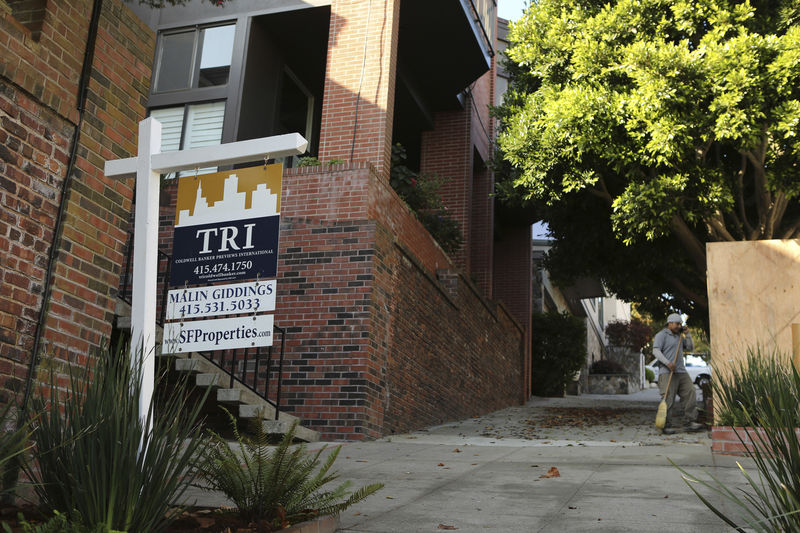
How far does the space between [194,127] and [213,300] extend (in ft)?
29.8

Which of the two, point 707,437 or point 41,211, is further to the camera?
point 707,437

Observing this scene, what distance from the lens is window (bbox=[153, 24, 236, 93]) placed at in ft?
44.5

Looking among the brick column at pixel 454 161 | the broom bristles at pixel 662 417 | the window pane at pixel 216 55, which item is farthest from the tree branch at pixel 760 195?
the window pane at pixel 216 55

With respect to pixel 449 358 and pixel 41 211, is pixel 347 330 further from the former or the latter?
pixel 41 211

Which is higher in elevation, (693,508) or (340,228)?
(340,228)

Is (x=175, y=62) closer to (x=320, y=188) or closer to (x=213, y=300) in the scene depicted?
(x=320, y=188)

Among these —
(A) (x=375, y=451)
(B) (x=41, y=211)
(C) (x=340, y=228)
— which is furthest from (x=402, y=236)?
(B) (x=41, y=211)

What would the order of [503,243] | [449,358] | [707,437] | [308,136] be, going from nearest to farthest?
[707,437]
[449,358]
[308,136]
[503,243]

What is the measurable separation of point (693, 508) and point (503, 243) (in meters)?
18.7

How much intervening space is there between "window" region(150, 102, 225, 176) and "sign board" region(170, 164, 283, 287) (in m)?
8.58

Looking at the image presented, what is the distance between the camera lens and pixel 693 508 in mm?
5090

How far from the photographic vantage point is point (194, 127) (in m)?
13.3

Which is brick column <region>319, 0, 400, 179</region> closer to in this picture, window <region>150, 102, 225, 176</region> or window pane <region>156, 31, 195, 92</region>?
window <region>150, 102, 225, 176</region>

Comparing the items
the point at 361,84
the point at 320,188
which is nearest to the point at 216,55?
the point at 361,84
